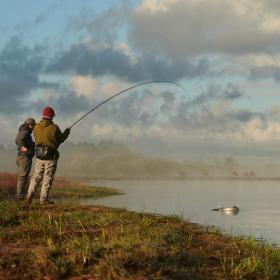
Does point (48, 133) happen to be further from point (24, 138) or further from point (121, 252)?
point (121, 252)

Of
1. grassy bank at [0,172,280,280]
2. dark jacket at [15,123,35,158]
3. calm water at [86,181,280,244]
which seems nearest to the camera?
grassy bank at [0,172,280,280]

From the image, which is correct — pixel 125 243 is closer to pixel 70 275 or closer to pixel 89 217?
pixel 70 275

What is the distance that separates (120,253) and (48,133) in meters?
6.59

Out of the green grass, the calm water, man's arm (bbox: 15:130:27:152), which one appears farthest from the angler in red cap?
the calm water

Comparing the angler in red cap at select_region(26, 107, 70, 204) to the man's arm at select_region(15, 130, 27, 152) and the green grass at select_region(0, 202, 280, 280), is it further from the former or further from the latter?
the green grass at select_region(0, 202, 280, 280)

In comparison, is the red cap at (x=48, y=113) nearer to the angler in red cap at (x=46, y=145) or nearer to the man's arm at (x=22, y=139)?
the angler in red cap at (x=46, y=145)

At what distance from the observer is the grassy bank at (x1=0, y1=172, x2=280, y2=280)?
8.04 meters

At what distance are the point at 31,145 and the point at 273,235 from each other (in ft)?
25.9

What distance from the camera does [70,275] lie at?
8.00 m

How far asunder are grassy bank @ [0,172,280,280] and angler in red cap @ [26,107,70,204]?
2722 mm

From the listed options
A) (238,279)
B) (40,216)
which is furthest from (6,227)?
(238,279)

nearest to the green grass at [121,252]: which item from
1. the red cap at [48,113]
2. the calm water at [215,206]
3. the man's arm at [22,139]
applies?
the red cap at [48,113]

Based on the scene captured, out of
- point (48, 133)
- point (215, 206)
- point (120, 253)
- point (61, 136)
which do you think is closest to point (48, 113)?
point (48, 133)

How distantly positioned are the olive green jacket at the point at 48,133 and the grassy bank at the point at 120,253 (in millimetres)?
2831
